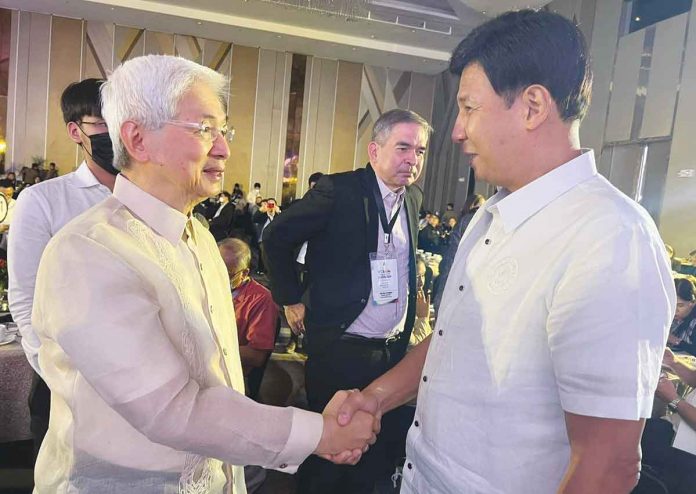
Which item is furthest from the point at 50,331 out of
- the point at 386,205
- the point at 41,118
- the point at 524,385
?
the point at 41,118

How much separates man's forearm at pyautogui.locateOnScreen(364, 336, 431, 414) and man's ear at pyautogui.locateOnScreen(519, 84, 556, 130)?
2.22ft

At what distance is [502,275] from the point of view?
102 centimetres

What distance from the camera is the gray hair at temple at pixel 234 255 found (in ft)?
9.96

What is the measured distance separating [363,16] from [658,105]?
550 centimetres

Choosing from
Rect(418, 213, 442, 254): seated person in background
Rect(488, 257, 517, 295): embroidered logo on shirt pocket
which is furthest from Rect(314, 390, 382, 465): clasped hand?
Rect(418, 213, 442, 254): seated person in background

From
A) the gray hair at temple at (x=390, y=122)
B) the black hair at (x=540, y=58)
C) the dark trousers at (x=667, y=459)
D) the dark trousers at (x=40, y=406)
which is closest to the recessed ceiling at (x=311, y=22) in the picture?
the gray hair at temple at (x=390, y=122)

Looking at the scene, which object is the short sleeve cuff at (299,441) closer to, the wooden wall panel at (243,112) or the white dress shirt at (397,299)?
the white dress shirt at (397,299)

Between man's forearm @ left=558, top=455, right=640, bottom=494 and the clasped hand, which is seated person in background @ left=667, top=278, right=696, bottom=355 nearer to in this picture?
the clasped hand

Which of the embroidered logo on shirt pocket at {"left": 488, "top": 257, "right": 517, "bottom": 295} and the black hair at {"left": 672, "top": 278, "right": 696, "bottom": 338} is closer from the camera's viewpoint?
the embroidered logo on shirt pocket at {"left": 488, "top": 257, "right": 517, "bottom": 295}

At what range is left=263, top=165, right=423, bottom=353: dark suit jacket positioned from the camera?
227 cm

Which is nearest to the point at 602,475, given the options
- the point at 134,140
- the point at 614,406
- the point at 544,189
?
the point at 614,406

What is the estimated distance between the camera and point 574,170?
100cm

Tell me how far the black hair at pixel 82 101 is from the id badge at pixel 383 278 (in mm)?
1271

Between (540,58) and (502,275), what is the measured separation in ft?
1.38
